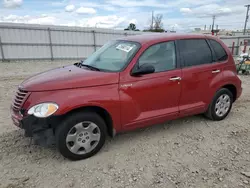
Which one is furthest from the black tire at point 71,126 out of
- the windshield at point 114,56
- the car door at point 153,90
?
the windshield at point 114,56

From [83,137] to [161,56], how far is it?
188cm

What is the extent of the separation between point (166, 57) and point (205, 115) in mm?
1775

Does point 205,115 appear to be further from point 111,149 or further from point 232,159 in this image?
point 111,149

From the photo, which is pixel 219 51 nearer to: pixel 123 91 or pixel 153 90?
pixel 153 90

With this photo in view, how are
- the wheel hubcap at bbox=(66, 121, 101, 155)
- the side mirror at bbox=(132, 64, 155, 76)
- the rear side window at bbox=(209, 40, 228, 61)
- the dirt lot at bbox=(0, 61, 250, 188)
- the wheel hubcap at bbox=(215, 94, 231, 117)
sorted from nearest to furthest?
the dirt lot at bbox=(0, 61, 250, 188)
the wheel hubcap at bbox=(66, 121, 101, 155)
the side mirror at bbox=(132, 64, 155, 76)
the rear side window at bbox=(209, 40, 228, 61)
the wheel hubcap at bbox=(215, 94, 231, 117)

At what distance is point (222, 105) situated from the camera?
438 centimetres

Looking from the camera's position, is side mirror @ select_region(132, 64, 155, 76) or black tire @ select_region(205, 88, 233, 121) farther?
black tire @ select_region(205, 88, 233, 121)

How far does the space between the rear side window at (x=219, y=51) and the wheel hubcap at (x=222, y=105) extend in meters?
0.80

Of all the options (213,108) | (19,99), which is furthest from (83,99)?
(213,108)

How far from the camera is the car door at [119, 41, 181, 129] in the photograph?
10.5ft

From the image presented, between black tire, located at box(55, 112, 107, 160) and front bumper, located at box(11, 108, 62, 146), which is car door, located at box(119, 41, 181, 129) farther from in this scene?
front bumper, located at box(11, 108, 62, 146)

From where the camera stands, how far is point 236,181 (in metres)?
2.64

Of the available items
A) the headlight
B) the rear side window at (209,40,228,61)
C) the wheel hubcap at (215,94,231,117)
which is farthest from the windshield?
the wheel hubcap at (215,94,231,117)

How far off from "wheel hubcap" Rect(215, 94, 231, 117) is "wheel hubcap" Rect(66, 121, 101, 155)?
8.77ft
